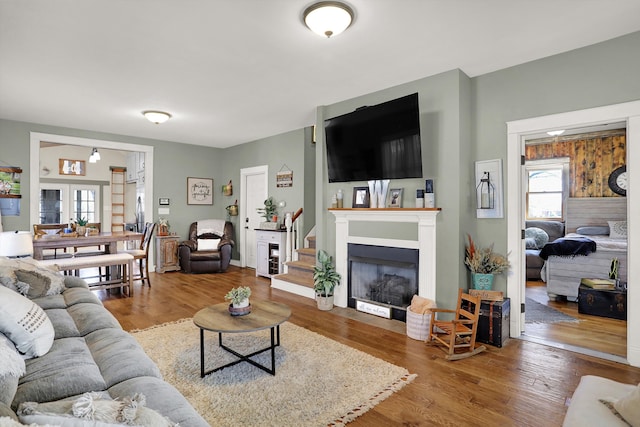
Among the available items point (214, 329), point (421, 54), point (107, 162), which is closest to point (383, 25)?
point (421, 54)

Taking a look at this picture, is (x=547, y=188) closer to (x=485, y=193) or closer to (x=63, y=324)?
(x=485, y=193)

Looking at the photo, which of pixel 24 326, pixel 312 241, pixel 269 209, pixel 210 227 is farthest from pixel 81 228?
pixel 24 326

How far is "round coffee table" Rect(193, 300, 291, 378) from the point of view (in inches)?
94.7

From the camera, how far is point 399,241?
12.3 ft

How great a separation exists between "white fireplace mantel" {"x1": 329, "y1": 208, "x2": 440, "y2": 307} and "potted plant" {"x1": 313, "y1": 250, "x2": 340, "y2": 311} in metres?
0.10

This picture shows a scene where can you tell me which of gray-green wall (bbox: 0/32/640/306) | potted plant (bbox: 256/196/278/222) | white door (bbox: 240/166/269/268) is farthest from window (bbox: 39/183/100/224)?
gray-green wall (bbox: 0/32/640/306)

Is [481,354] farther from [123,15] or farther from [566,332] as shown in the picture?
[123,15]

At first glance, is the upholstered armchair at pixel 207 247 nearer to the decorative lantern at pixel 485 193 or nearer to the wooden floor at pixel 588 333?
the decorative lantern at pixel 485 193

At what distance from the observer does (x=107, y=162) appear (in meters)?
10.1

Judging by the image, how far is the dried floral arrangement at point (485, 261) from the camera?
10.8 ft

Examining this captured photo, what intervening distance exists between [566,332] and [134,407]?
3905 millimetres

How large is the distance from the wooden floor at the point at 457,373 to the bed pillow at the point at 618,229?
3.98 m

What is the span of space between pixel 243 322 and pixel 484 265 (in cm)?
236

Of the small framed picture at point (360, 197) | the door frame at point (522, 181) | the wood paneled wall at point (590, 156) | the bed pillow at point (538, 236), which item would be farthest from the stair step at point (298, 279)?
the wood paneled wall at point (590, 156)
